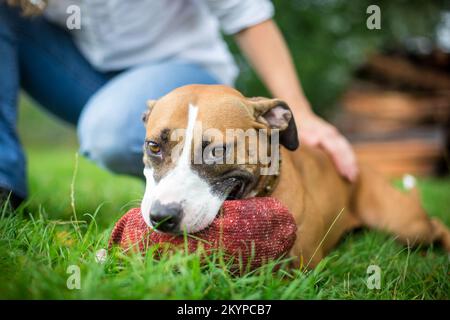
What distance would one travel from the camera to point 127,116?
321cm

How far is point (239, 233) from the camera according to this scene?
6.84 ft

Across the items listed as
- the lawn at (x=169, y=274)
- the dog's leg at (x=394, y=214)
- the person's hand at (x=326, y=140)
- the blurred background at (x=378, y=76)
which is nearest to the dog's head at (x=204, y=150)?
the lawn at (x=169, y=274)

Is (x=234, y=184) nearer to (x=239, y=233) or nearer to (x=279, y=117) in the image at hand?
(x=239, y=233)

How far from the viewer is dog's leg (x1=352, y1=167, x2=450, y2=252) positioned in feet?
11.7

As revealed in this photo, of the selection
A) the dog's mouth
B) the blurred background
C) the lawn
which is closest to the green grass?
the lawn

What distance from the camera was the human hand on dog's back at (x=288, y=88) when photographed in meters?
3.28

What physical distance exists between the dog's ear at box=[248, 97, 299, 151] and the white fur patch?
495mm

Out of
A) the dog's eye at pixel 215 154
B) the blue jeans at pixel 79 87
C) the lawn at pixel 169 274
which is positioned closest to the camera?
the lawn at pixel 169 274

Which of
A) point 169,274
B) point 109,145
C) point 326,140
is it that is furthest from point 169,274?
point 326,140

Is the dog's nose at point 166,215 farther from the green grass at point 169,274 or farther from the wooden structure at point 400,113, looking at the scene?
the wooden structure at point 400,113

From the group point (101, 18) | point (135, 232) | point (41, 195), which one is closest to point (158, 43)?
point (101, 18)

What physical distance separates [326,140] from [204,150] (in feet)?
4.27

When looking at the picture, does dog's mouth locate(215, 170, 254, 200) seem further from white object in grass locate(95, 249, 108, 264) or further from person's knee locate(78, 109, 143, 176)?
person's knee locate(78, 109, 143, 176)
